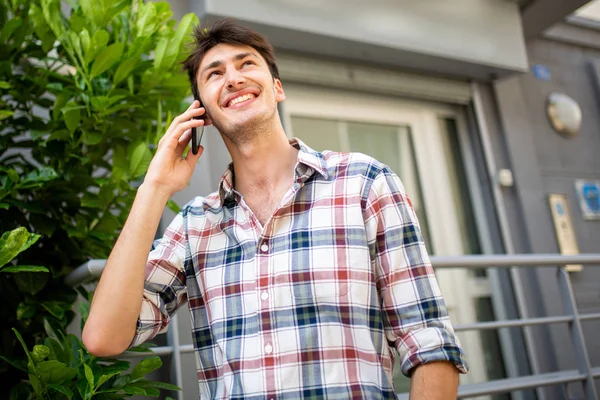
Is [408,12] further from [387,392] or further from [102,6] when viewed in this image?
[387,392]

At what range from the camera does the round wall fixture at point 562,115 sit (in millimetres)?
4004

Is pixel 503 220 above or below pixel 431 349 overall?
above

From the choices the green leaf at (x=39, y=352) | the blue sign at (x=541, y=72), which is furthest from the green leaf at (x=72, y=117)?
the blue sign at (x=541, y=72)

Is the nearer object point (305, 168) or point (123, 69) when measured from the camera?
point (305, 168)

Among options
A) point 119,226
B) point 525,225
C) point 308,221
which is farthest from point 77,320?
point 525,225

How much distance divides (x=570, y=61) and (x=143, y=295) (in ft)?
13.2

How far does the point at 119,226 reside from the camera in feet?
5.49

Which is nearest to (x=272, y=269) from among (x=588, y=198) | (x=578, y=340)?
(x=578, y=340)

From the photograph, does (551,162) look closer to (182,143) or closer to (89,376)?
(182,143)

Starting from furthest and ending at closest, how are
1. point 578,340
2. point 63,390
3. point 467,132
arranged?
point 467,132 < point 578,340 < point 63,390

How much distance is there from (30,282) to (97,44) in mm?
647

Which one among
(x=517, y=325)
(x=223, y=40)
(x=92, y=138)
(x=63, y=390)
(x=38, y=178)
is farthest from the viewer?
(x=517, y=325)

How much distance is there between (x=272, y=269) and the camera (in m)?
1.11

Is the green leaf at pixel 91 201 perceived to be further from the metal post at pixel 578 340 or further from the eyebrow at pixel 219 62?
the metal post at pixel 578 340
